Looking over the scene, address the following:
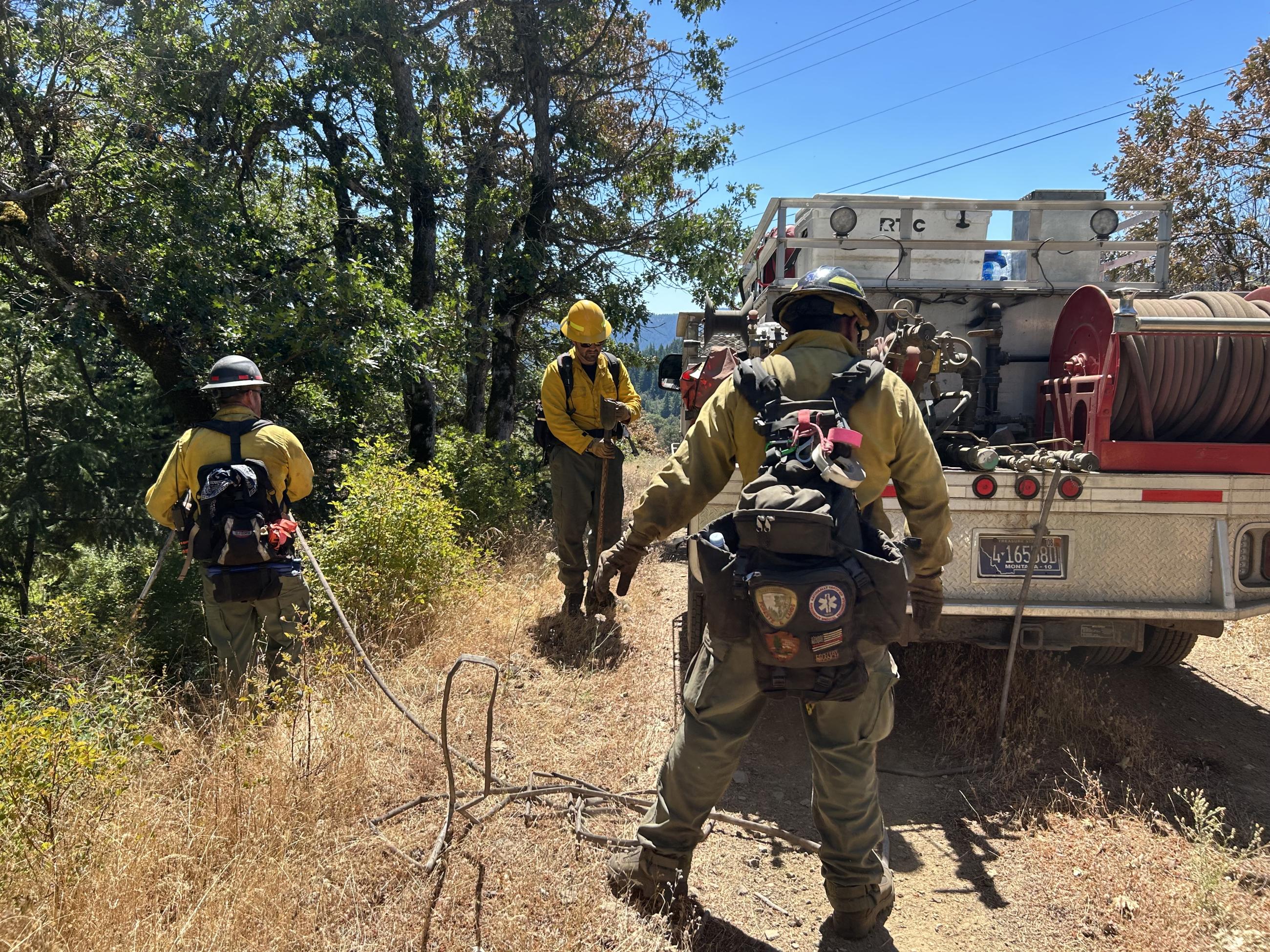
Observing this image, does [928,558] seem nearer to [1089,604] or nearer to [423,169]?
[1089,604]

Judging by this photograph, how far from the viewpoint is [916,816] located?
3.39 meters

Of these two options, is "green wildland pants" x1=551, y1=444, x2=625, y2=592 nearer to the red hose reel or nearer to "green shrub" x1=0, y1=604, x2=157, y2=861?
"green shrub" x1=0, y1=604, x2=157, y2=861

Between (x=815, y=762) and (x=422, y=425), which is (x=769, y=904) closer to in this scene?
(x=815, y=762)

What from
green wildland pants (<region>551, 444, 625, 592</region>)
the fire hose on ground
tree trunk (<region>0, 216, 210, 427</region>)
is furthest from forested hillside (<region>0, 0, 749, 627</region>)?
the fire hose on ground

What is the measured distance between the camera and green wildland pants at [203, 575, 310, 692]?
3.96 metres

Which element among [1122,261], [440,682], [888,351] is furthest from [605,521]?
[1122,261]

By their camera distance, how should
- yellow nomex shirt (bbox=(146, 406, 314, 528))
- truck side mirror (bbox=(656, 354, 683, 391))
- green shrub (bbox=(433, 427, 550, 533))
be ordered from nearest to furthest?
yellow nomex shirt (bbox=(146, 406, 314, 528)) < truck side mirror (bbox=(656, 354, 683, 391)) < green shrub (bbox=(433, 427, 550, 533))

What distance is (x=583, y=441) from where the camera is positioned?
17.8 feet

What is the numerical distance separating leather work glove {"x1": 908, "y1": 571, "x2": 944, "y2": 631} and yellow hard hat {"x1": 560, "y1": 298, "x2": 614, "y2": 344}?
305 cm

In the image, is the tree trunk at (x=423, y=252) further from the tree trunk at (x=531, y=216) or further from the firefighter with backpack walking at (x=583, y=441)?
the firefighter with backpack walking at (x=583, y=441)

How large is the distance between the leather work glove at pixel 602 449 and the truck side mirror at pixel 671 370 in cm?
116

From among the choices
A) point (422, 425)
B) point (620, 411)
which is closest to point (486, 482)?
point (422, 425)

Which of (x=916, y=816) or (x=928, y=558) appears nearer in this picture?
(x=928, y=558)

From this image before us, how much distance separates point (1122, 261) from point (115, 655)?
24.5 feet
